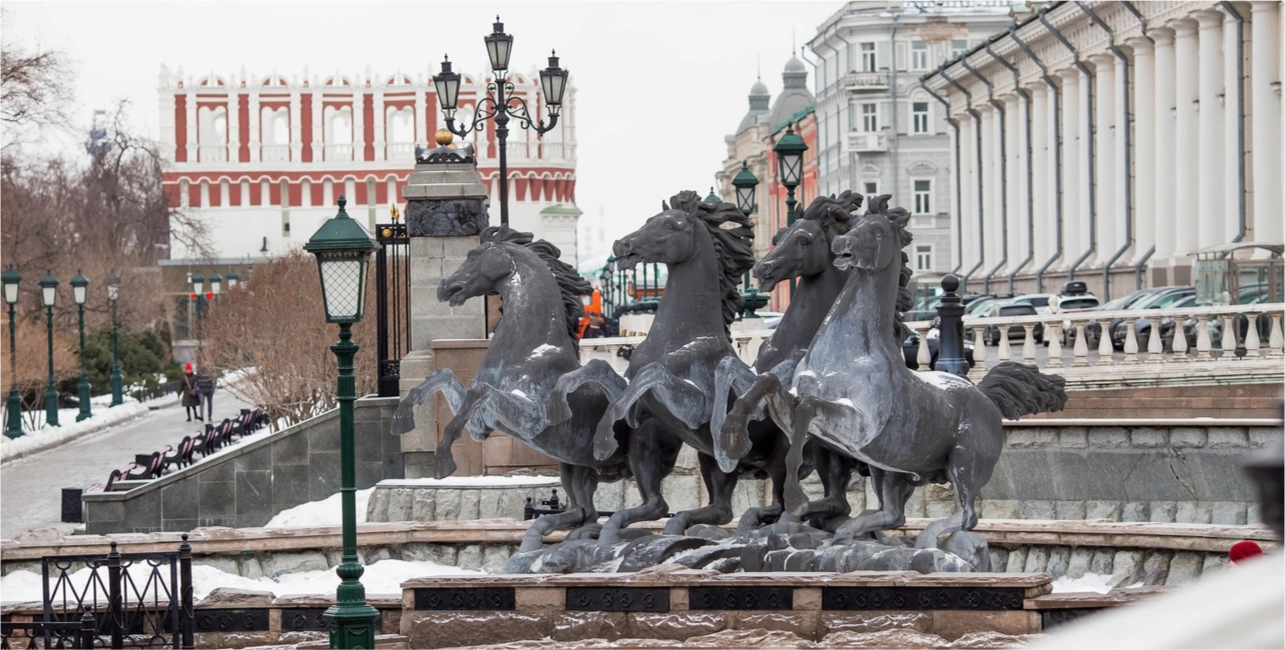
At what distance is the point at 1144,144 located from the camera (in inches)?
2089

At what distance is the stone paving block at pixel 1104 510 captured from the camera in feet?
55.1

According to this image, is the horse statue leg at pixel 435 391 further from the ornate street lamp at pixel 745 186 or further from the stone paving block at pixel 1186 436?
the ornate street lamp at pixel 745 186

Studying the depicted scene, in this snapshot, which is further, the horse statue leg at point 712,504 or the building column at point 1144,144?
the building column at point 1144,144

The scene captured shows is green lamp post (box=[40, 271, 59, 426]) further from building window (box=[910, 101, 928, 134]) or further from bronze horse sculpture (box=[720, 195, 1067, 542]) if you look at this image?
building window (box=[910, 101, 928, 134])

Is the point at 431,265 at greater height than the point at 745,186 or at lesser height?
lesser

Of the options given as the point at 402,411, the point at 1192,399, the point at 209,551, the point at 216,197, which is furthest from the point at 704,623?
the point at 216,197

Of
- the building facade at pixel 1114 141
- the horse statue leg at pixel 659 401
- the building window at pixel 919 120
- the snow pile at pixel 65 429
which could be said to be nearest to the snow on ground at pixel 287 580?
the horse statue leg at pixel 659 401

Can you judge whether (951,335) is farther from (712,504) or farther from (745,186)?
(712,504)

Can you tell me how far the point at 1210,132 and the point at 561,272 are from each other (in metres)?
38.9

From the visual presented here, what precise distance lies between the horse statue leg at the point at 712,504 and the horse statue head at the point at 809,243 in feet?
3.96

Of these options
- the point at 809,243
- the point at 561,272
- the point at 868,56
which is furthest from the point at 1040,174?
the point at 809,243

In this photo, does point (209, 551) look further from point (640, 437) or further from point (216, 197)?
point (216, 197)

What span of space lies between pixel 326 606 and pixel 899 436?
3.55 m

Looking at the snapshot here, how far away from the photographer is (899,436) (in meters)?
9.94
